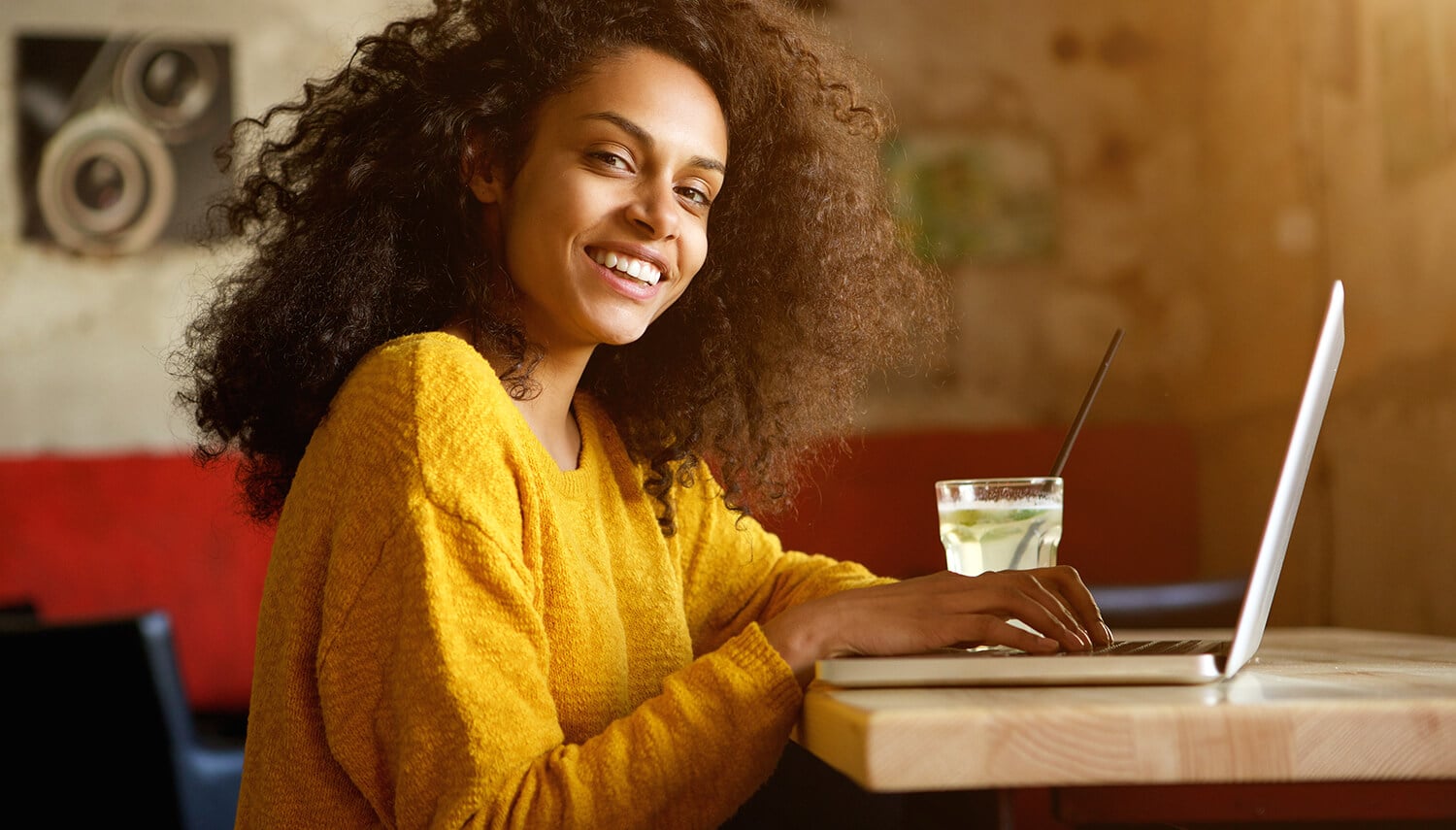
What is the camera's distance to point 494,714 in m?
0.92

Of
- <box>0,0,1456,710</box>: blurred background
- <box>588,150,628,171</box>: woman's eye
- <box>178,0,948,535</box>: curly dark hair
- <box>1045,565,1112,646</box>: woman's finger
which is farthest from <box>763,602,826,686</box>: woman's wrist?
<box>0,0,1456,710</box>: blurred background

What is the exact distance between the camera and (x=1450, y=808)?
2.89 feet

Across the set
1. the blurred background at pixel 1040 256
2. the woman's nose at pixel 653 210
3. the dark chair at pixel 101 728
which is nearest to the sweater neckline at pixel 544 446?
the woman's nose at pixel 653 210

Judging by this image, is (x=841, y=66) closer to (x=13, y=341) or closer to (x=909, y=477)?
(x=909, y=477)

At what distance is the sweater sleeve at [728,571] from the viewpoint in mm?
1546

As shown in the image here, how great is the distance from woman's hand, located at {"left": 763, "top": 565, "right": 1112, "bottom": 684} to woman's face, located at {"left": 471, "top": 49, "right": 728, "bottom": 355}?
0.49 metres

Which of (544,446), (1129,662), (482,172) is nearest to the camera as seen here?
(1129,662)

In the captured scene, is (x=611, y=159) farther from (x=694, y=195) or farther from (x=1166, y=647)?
(x=1166, y=647)

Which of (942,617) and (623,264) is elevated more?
(623,264)

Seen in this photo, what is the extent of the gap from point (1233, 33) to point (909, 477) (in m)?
1.42

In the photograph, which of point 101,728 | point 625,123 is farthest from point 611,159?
point 101,728

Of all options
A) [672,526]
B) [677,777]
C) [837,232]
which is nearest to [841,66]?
[837,232]

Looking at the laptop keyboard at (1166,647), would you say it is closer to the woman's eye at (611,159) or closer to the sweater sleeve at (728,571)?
the sweater sleeve at (728,571)

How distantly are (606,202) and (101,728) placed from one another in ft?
4.18
